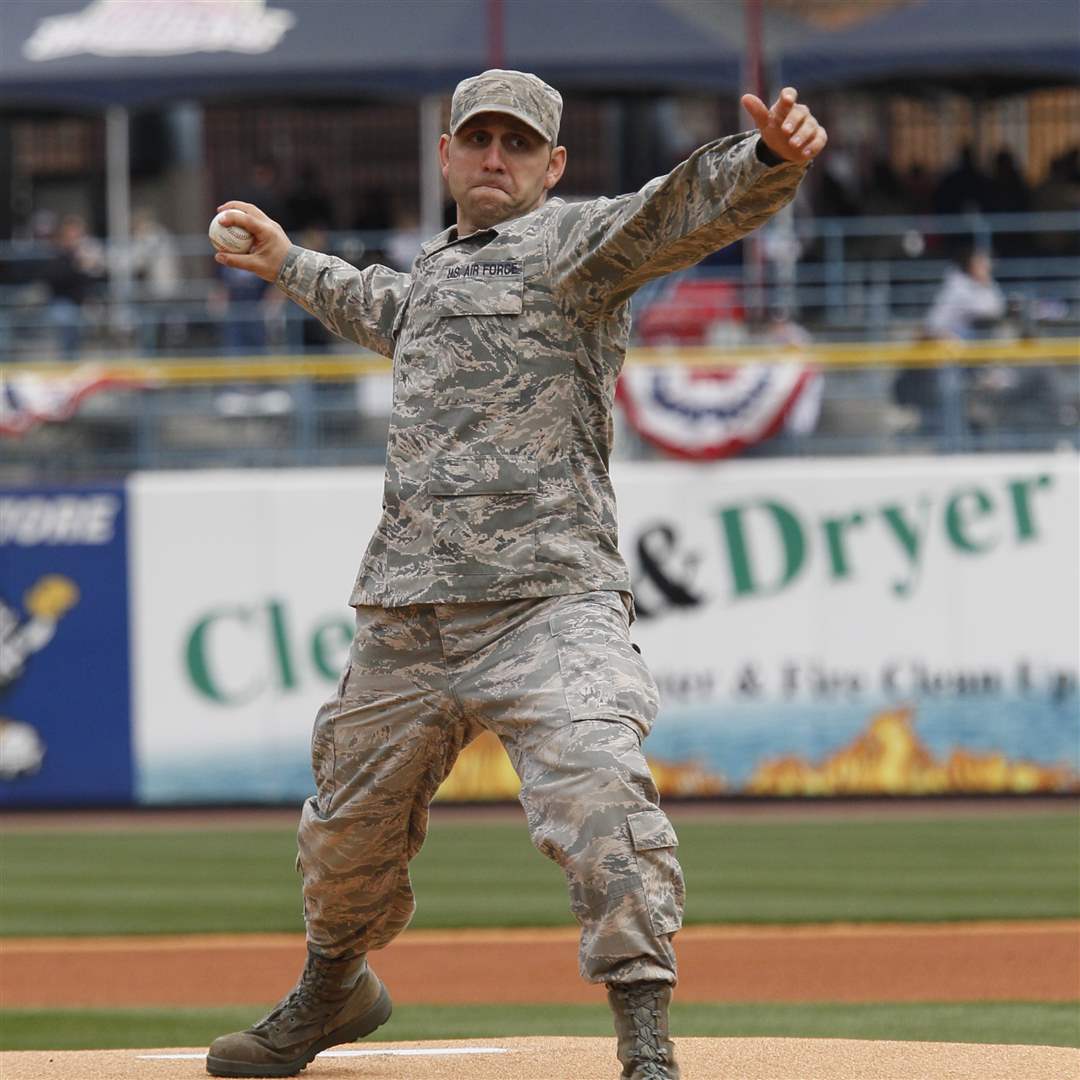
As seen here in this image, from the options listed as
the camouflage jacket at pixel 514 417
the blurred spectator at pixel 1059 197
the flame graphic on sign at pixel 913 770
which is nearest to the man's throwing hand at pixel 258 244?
the camouflage jacket at pixel 514 417

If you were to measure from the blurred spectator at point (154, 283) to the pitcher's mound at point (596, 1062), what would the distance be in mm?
12244

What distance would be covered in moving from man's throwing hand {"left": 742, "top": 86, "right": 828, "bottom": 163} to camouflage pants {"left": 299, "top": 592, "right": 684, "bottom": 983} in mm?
1077

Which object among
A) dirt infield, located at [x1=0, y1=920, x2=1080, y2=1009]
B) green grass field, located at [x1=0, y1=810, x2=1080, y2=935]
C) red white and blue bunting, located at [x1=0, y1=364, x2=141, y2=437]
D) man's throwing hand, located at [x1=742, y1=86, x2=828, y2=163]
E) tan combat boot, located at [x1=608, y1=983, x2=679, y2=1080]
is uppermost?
red white and blue bunting, located at [x1=0, y1=364, x2=141, y2=437]

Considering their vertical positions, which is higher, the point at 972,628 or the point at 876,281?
the point at 876,281

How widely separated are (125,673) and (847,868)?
6.04m

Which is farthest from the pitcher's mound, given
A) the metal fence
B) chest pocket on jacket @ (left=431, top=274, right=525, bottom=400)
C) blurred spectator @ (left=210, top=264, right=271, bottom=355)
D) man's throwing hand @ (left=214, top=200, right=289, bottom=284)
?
blurred spectator @ (left=210, top=264, right=271, bottom=355)

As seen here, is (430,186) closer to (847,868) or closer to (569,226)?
(847,868)

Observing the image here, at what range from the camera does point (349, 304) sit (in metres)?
5.18

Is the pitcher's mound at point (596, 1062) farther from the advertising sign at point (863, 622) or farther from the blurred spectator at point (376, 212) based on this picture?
the blurred spectator at point (376, 212)

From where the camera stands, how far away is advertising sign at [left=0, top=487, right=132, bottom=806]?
1573cm

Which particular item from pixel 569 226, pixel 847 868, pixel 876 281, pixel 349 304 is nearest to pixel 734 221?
pixel 569 226

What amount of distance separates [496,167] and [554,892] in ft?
22.8

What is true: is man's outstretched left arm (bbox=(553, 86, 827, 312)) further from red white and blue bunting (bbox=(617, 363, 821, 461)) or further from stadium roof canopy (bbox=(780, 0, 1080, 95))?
stadium roof canopy (bbox=(780, 0, 1080, 95))

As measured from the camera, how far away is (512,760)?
4820mm
